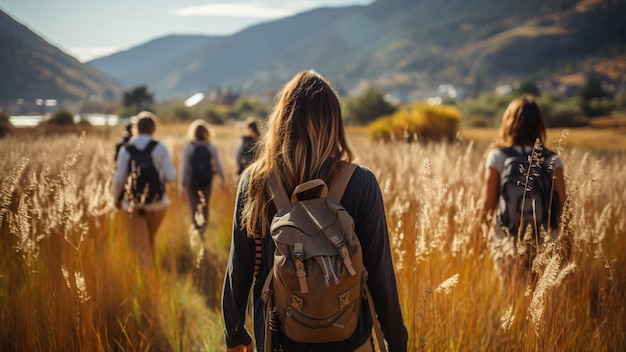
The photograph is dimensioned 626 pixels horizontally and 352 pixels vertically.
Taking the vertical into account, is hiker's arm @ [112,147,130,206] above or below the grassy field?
above

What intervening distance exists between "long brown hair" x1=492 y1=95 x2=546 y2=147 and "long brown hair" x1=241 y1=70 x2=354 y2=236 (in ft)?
6.42

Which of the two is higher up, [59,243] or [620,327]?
[59,243]

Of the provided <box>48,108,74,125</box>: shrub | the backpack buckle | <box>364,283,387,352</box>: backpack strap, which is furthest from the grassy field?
<box>48,108,74,125</box>: shrub

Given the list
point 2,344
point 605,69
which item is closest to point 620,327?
point 2,344

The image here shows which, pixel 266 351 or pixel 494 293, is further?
pixel 494 293

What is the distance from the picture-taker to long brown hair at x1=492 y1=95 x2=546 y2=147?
2885 mm

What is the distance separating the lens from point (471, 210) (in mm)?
2975

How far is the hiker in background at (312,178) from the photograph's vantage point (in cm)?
148

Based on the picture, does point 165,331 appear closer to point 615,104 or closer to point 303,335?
point 303,335

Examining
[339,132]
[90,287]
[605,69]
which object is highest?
[605,69]

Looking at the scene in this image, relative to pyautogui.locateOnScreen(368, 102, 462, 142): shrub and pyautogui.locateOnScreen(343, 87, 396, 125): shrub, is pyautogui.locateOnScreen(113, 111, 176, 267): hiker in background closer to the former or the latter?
pyautogui.locateOnScreen(368, 102, 462, 142): shrub

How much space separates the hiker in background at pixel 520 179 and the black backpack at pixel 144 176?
3340 mm

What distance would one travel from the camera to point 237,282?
172cm

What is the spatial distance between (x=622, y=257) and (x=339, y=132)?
3182 mm
